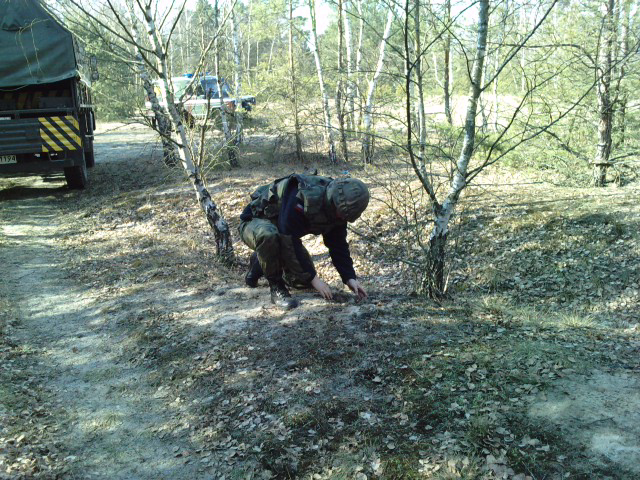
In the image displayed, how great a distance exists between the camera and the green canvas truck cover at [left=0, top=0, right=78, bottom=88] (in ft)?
32.9

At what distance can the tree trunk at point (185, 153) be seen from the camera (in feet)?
20.2

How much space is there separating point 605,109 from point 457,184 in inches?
212

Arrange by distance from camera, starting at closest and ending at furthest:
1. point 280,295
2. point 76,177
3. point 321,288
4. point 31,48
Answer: point 321,288
point 280,295
point 31,48
point 76,177

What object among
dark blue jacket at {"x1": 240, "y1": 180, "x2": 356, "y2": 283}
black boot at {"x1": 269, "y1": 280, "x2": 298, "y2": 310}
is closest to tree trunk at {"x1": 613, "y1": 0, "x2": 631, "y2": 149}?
dark blue jacket at {"x1": 240, "y1": 180, "x2": 356, "y2": 283}

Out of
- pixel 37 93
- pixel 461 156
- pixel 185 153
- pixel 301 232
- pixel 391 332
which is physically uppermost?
pixel 37 93

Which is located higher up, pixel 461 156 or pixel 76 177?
pixel 461 156

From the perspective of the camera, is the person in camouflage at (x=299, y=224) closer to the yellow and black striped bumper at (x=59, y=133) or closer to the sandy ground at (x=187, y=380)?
the sandy ground at (x=187, y=380)

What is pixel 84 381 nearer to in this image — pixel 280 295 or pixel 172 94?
pixel 280 295

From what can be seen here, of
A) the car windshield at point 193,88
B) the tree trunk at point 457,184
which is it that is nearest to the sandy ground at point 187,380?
the tree trunk at point 457,184

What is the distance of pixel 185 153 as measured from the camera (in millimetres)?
6523

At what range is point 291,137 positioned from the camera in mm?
14070

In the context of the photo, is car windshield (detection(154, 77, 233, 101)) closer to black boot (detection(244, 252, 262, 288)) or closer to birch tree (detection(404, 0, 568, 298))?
black boot (detection(244, 252, 262, 288))

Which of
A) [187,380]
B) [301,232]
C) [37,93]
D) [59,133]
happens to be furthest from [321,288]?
[37,93]

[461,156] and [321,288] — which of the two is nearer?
[461,156]
